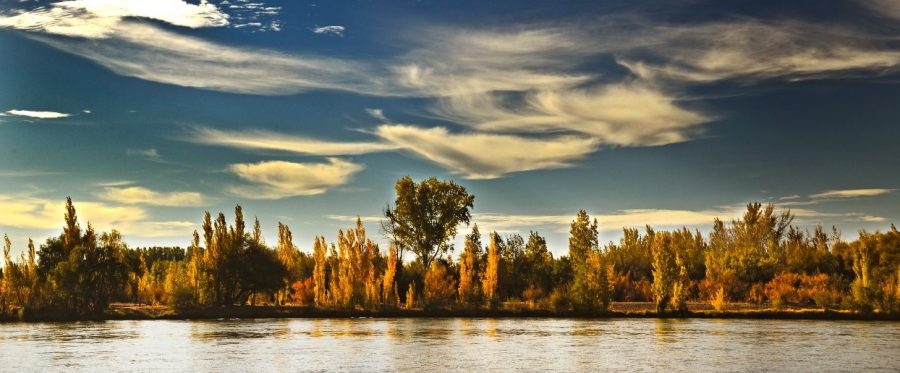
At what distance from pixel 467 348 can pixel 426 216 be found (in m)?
58.3

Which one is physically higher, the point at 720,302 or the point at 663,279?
the point at 663,279

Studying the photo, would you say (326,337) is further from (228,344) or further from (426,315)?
(426,315)

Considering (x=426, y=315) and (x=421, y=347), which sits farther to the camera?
(x=426, y=315)

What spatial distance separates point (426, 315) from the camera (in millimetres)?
81688

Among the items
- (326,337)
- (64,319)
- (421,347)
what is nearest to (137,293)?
(64,319)

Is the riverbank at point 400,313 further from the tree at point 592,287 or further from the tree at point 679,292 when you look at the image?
the tree at point 592,287

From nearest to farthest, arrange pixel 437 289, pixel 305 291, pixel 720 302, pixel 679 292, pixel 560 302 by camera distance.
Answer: pixel 679 292, pixel 720 302, pixel 560 302, pixel 437 289, pixel 305 291

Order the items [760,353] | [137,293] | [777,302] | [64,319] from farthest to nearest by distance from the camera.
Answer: [137,293] → [64,319] → [777,302] → [760,353]

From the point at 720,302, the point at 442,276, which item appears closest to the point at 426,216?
the point at 442,276

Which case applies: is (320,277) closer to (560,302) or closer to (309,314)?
(309,314)

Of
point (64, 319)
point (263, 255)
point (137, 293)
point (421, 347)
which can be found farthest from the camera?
point (137, 293)

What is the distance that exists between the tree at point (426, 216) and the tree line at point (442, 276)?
1.00ft

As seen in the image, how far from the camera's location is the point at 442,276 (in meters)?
86.8

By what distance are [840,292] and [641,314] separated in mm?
18052
